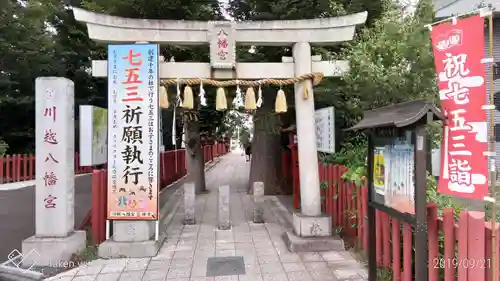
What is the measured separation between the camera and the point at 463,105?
3.69m

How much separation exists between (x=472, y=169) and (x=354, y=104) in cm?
493

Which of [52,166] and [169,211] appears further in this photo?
[169,211]

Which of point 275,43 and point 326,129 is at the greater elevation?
point 275,43

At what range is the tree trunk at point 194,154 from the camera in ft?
45.9

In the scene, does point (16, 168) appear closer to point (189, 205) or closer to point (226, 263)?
point (189, 205)

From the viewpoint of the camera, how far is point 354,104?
8.36 m

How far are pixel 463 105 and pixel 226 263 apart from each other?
4.53 metres

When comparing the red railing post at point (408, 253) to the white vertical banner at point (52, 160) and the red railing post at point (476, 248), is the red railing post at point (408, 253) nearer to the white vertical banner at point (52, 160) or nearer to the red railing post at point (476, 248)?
the red railing post at point (476, 248)

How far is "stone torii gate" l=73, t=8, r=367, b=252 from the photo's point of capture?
7.54m

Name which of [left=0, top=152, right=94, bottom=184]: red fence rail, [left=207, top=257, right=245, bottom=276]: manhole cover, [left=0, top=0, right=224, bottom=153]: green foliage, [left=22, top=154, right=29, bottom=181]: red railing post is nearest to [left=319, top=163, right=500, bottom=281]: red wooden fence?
[left=207, top=257, right=245, bottom=276]: manhole cover

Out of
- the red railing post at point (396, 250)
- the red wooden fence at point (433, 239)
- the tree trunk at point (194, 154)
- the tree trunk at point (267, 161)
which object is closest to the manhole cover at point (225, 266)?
the red wooden fence at point (433, 239)

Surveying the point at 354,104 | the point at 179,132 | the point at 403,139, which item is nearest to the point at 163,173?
the point at 179,132
